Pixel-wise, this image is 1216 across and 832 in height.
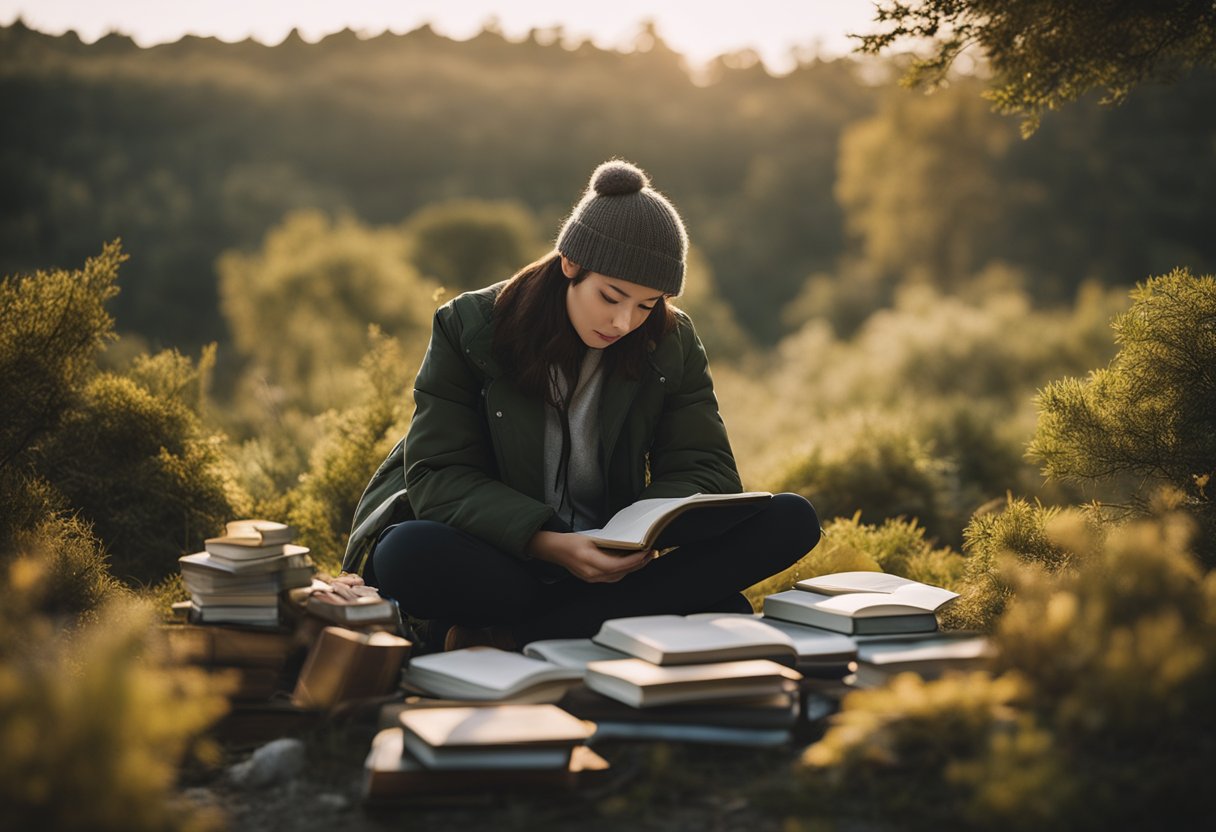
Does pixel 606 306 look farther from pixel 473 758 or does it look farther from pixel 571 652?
pixel 473 758

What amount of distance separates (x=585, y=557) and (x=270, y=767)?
1001mm

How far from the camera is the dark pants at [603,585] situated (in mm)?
2863

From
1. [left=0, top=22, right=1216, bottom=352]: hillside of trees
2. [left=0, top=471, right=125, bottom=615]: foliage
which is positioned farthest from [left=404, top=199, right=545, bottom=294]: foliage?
[left=0, top=471, right=125, bottom=615]: foliage

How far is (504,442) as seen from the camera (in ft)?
→ 10.2

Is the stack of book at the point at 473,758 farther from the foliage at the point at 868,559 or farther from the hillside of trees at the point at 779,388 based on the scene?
the foliage at the point at 868,559

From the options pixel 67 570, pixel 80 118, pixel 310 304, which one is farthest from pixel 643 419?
pixel 80 118

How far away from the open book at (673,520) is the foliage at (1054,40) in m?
1.78

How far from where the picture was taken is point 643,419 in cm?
327

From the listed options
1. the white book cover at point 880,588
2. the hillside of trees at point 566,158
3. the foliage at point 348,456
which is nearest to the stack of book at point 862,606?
the white book cover at point 880,588

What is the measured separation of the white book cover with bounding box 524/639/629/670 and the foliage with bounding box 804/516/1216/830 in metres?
0.64

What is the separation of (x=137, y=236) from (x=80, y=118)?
15.2ft

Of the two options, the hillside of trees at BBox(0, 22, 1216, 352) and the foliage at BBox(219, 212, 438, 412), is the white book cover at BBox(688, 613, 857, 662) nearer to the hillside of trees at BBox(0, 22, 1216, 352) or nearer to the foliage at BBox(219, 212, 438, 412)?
the foliage at BBox(219, 212, 438, 412)

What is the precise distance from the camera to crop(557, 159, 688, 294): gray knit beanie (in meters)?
2.95

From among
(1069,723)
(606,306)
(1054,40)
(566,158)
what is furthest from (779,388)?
(566,158)
